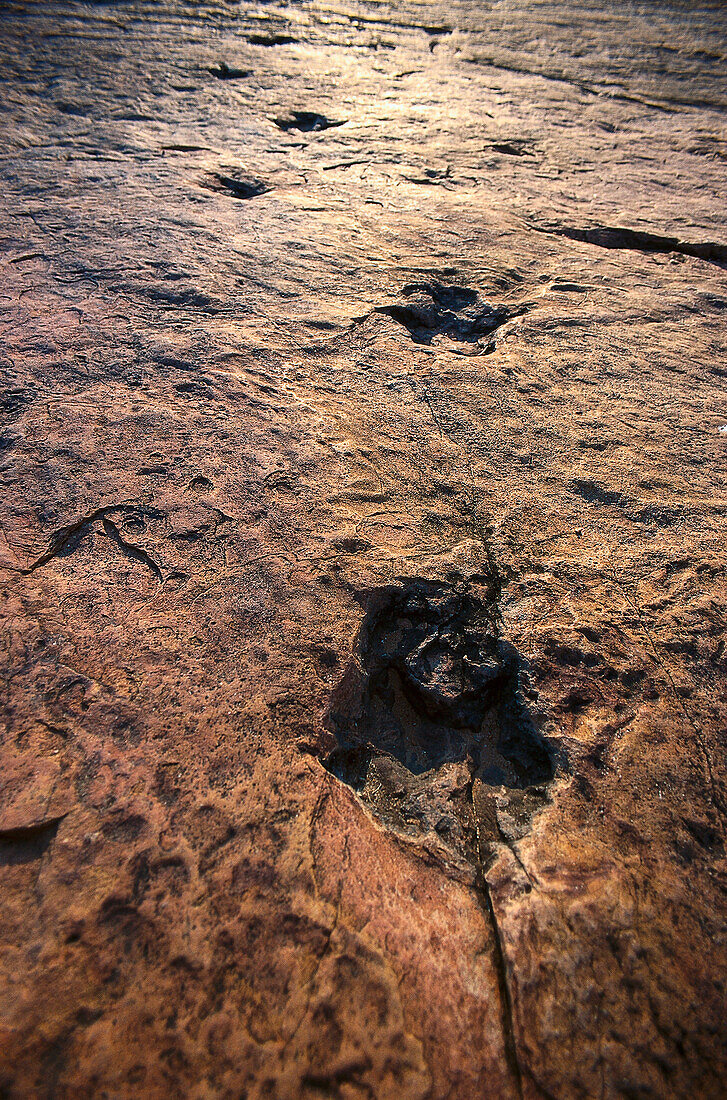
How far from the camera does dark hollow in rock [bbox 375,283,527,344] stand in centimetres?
173

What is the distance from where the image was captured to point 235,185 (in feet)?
7.42

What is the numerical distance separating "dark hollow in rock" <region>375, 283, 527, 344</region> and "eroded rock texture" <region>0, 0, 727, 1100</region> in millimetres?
11

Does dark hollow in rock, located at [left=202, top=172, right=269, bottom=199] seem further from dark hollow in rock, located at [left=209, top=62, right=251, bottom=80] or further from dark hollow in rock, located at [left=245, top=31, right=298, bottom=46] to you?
dark hollow in rock, located at [left=245, top=31, right=298, bottom=46]

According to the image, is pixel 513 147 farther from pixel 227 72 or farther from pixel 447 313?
pixel 227 72

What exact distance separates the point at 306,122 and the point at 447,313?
162cm

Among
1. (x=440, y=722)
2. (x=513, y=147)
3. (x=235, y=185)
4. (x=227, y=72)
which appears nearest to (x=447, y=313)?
(x=235, y=185)

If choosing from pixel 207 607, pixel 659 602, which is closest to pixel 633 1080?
pixel 659 602

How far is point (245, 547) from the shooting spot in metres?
1.19

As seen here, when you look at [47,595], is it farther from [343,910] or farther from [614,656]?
[614,656]

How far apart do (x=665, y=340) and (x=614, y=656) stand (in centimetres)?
105

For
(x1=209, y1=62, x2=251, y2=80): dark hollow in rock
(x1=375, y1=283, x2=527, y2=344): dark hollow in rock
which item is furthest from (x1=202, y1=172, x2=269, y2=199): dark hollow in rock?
(x1=209, y1=62, x2=251, y2=80): dark hollow in rock

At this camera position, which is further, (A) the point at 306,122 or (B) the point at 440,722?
(A) the point at 306,122

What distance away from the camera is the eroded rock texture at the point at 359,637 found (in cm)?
74

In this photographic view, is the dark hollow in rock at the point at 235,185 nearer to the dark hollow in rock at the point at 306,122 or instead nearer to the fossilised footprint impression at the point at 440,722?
the dark hollow in rock at the point at 306,122
